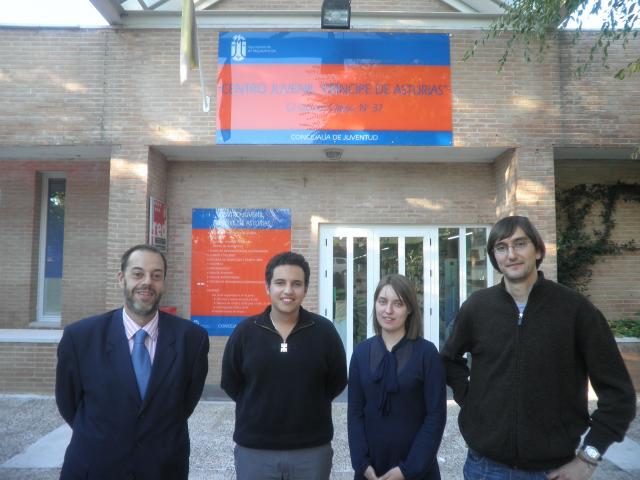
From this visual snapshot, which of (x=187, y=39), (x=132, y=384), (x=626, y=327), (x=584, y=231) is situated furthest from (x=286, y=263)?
(x=584, y=231)

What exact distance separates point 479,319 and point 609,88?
603 cm

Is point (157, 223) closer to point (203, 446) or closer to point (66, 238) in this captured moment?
point (66, 238)

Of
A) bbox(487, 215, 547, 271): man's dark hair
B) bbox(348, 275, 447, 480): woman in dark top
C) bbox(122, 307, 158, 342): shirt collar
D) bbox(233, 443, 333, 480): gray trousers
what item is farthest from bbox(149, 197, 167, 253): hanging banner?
bbox(487, 215, 547, 271): man's dark hair

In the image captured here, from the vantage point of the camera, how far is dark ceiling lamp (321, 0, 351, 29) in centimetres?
657

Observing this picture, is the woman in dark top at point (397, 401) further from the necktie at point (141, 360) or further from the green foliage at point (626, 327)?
the green foliage at point (626, 327)

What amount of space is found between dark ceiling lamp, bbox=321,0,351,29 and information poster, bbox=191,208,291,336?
2.74 metres

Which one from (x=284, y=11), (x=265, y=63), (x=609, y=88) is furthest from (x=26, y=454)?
(x=609, y=88)

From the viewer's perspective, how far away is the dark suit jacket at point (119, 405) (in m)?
2.39

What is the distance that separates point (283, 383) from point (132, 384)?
0.75 m

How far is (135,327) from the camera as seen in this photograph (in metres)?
2.61

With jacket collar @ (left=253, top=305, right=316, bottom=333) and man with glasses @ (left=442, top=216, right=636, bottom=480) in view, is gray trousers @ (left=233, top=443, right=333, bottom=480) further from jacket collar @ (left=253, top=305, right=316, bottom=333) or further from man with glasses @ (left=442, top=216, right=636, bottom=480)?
man with glasses @ (left=442, top=216, right=636, bottom=480)

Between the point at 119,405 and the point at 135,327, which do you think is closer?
the point at 119,405

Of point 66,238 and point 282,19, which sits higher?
point 282,19

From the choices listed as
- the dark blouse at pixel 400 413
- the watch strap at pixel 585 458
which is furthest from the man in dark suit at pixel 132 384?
the watch strap at pixel 585 458
